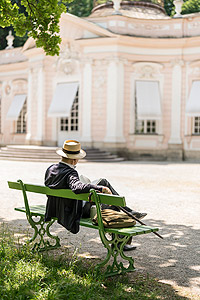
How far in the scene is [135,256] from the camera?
481 cm

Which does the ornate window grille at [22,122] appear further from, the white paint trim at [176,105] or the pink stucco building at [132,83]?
the white paint trim at [176,105]

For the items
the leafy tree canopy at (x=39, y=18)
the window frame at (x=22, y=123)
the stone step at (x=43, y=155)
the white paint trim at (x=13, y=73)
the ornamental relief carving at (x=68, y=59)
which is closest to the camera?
the leafy tree canopy at (x=39, y=18)

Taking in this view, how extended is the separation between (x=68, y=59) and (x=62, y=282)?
19.9m

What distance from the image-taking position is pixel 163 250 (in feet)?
16.6

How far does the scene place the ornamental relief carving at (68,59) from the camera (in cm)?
2234

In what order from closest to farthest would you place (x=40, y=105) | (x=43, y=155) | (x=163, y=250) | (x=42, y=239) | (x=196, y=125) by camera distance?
1. (x=42, y=239)
2. (x=163, y=250)
3. (x=43, y=155)
4. (x=196, y=125)
5. (x=40, y=105)

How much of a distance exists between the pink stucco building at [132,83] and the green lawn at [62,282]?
17056 mm

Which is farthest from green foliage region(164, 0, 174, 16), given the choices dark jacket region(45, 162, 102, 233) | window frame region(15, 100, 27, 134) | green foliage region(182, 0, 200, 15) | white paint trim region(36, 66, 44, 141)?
dark jacket region(45, 162, 102, 233)

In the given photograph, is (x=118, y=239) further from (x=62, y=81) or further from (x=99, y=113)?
(x=62, y=81)

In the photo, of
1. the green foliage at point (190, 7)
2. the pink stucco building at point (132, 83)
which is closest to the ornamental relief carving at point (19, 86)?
the pink stucco building at point (132, 83)

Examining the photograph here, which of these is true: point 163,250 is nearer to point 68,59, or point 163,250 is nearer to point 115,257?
point 115,257

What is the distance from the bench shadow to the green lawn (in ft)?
0.98

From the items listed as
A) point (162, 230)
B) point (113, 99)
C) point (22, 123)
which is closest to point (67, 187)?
point (162, 230)

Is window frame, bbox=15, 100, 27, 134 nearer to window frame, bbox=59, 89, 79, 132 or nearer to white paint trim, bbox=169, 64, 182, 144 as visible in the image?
window frame, bbox=59, 89, 79, 132
